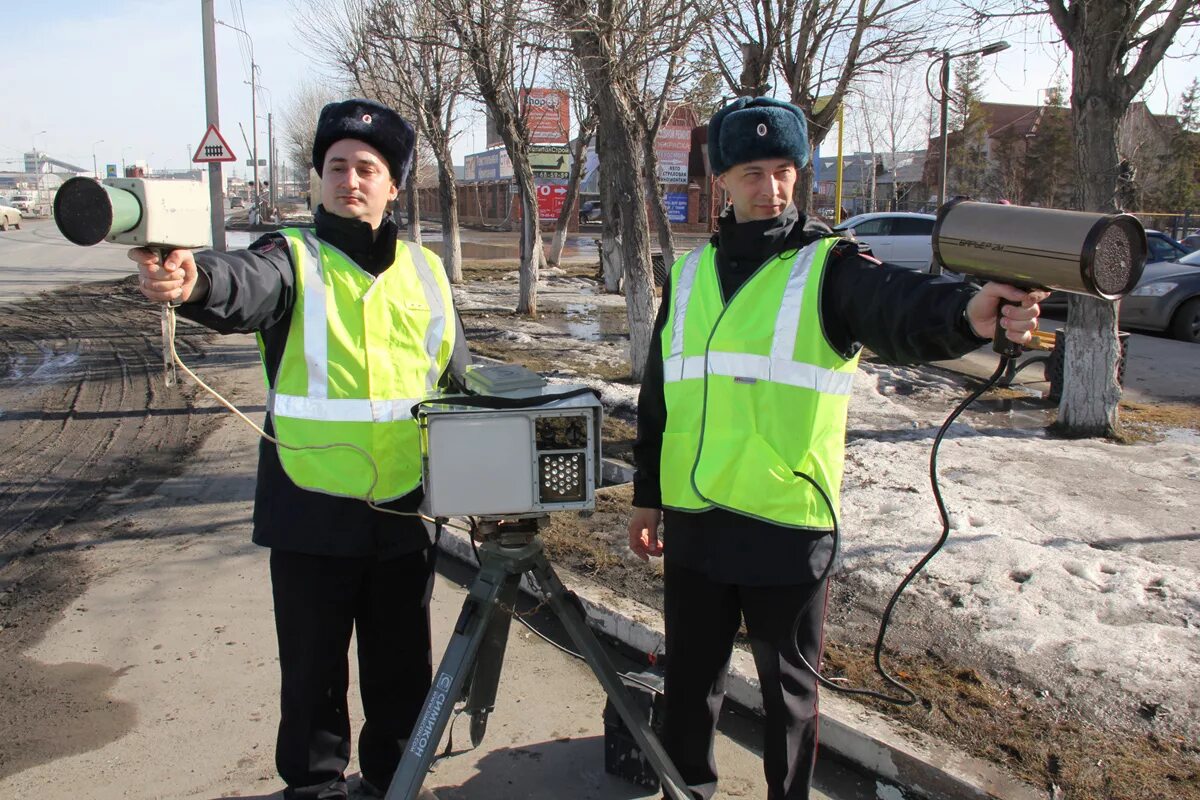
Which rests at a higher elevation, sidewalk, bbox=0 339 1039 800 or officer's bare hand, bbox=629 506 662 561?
officer's bare hand, bbox=629 506 662 561

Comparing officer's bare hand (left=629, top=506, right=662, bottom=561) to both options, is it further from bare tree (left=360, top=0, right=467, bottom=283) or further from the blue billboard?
the blue billboard

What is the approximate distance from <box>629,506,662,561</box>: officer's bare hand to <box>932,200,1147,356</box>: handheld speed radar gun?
1.12 meters

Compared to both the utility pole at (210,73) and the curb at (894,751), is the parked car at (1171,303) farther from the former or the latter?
the utility pole at (210,73)

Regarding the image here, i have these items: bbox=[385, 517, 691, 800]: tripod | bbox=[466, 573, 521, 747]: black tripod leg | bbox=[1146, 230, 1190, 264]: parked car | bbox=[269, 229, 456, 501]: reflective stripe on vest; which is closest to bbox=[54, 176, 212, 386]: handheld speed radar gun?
bbox=[269, 229, 456, 501]: reflective stripe on vest

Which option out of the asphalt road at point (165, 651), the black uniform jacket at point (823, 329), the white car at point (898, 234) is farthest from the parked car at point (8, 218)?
the black uniform jacket at point (823, 329)

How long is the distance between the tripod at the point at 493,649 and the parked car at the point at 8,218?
48375mm

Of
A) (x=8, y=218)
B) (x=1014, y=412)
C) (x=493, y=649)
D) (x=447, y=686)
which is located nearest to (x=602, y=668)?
(x=493, y=649)

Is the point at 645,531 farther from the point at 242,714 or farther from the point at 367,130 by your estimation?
the point at 242,714

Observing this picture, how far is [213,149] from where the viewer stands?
623 inches

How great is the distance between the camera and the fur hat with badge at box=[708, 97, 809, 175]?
2.29 meters

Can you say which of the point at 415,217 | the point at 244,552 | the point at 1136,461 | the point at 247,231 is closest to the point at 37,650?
the point at 244,552

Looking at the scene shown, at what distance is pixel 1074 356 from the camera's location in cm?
715

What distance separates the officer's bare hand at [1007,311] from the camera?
1.68 meters

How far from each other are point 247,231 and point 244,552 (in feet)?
133
